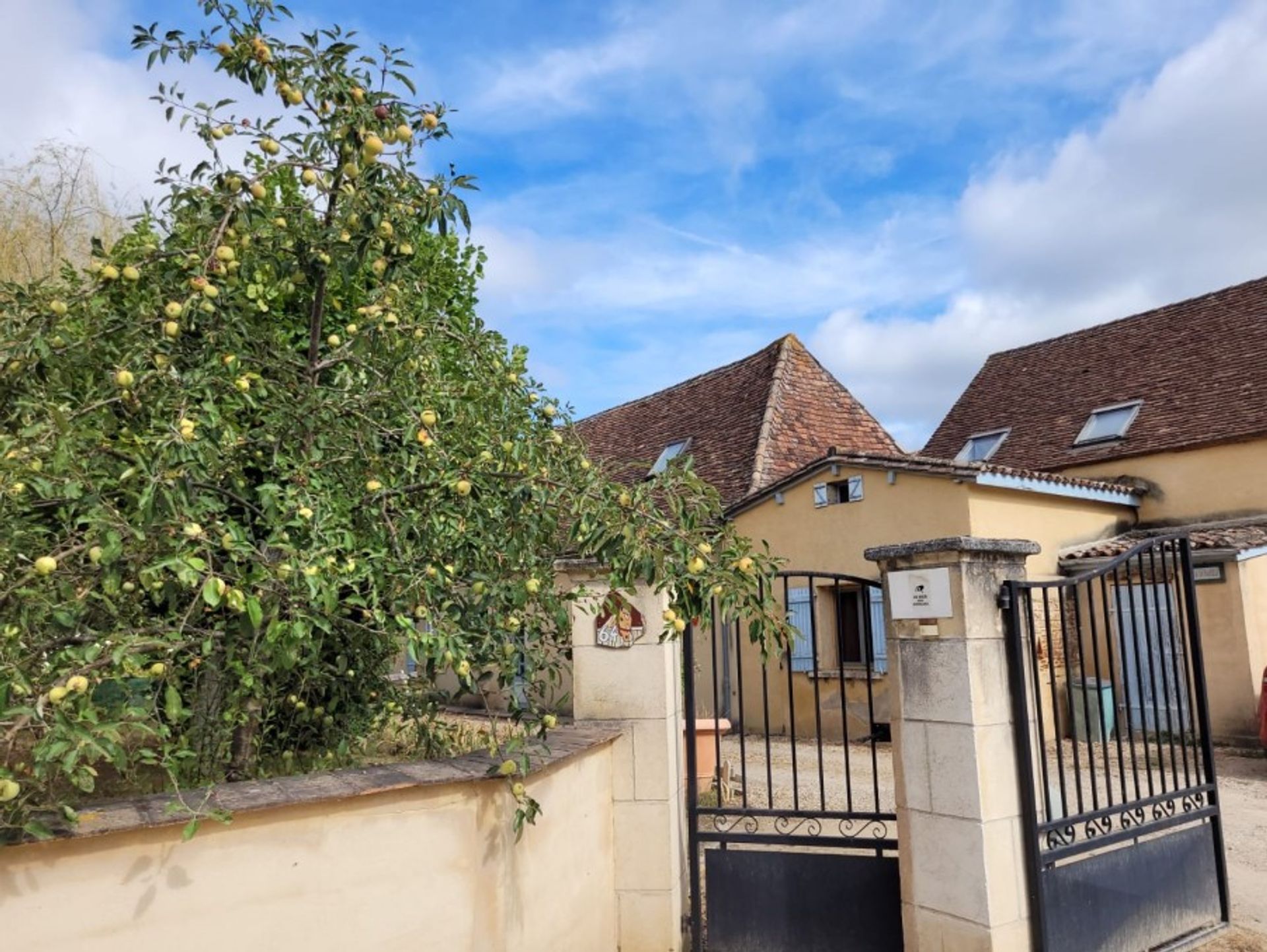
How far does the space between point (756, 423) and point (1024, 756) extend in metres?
12.7

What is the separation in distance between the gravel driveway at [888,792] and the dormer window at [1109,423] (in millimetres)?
5767

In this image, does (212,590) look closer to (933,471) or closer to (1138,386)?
(933,471)

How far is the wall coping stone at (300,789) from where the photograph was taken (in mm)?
2768

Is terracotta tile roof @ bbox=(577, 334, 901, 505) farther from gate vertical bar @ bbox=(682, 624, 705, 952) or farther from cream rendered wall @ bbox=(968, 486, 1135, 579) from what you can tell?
gate vertical bar @ bbox=(682, 624, 705, 952)

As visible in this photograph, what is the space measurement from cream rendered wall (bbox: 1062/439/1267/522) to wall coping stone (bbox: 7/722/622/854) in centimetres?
1245

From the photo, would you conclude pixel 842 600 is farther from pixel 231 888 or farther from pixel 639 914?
pixel 231 888

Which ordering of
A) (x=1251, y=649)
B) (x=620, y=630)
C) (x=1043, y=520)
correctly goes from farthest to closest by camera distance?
1. (x=1043, y=520)
2. (x=1251, y=649)
3. (x=620, y=630)

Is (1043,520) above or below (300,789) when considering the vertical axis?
above

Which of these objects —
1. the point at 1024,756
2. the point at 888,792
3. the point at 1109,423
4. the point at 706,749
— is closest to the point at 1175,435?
the point at 1109,423

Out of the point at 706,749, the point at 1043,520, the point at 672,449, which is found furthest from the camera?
the point at 672,449

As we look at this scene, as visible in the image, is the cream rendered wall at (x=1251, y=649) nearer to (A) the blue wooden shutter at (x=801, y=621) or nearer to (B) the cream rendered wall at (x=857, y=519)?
(B) the cream rendered wall at (x=857, y=519)

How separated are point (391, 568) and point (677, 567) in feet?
3.69

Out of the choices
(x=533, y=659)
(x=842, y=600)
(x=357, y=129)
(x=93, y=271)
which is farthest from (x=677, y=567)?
(x=842, y=600)

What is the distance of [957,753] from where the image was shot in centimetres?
417
